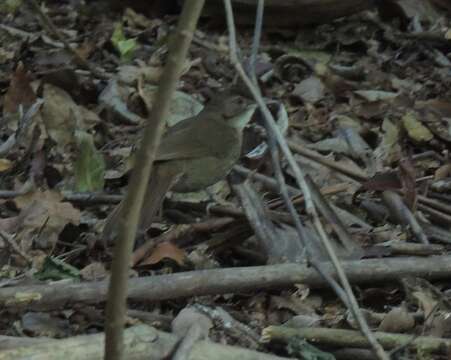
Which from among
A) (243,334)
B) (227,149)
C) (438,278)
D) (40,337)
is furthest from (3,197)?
(438,278)

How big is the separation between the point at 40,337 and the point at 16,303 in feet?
0.45

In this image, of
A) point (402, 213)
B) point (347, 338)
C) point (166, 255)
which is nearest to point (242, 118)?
point (402, 213)

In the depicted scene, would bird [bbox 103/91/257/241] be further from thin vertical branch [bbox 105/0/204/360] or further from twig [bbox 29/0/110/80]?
thin vertical branch [bbox 105/0/204/360]

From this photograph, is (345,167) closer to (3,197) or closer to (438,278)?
(438,278)

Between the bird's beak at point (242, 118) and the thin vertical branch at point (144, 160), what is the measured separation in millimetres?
2877

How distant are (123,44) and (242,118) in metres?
2.20

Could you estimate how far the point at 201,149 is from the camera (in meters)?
4.54

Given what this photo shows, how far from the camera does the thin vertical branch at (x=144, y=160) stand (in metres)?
1.69

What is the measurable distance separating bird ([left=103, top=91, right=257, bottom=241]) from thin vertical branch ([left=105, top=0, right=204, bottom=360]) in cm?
243

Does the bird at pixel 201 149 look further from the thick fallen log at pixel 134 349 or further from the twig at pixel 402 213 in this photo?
the thick fallen log at pixel 134 349

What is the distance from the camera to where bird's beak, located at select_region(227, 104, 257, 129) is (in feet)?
15.3

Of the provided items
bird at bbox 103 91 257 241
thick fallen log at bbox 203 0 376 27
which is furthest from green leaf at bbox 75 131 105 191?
thick fallen log at bbox 203 0 376 27

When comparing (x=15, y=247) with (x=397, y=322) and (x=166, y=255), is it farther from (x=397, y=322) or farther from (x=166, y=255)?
(x=397, y=322)

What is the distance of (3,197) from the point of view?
14.6 feet
